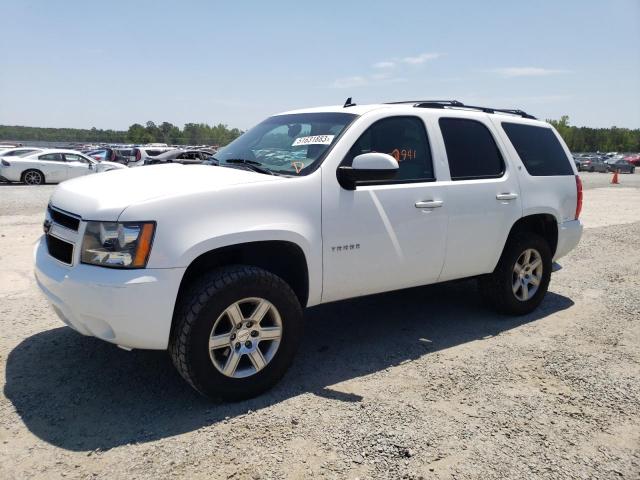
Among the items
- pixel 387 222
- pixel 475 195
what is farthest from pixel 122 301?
pixel 475 195

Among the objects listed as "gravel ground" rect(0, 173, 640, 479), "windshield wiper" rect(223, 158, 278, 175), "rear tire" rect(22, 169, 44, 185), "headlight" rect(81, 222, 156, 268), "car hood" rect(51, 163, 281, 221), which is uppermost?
"windshield wiper" rect(223, 158, 278, 175)

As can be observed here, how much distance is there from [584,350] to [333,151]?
267 cm

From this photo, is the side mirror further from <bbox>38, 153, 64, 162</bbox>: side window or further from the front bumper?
<bbox>38, 153, 64, 162</bbox>: side window

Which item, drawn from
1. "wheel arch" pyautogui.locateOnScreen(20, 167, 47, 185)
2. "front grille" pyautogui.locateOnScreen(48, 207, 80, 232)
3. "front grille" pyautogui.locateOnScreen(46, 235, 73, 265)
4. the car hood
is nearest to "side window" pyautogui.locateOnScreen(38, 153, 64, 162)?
"wheel arch" pyautogui.locateOnScreen(20, 167, 47, 185)

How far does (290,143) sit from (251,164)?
352 mm

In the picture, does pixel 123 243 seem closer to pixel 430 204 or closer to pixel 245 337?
pixel 245 337

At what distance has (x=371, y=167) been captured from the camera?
3.43 metres

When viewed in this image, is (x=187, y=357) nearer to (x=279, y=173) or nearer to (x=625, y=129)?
(x=279, y=173)

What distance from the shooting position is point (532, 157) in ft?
16.5

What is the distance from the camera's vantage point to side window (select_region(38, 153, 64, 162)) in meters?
19.5

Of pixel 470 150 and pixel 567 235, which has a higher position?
pixel 470 150

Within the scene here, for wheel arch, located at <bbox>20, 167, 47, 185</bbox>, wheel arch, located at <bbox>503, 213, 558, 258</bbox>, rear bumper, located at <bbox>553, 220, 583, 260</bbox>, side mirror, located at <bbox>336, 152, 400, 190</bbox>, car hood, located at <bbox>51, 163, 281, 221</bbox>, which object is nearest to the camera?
car hood, located at <bbox>51, 163, 281, 221</bbox>

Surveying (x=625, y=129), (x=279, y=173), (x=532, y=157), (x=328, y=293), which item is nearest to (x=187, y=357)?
(x=328, y=293)

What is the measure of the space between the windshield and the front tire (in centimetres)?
88
